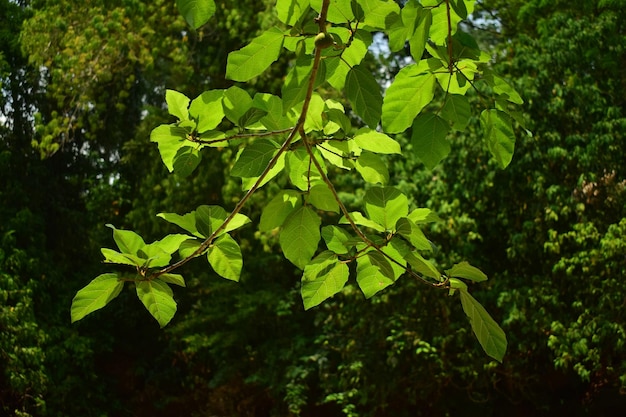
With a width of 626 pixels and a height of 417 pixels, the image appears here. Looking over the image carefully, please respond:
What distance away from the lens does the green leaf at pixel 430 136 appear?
2.05 feet

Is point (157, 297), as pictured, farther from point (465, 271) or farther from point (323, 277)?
point (465, 271)

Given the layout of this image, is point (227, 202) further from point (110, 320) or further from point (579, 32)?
point (579, 32)

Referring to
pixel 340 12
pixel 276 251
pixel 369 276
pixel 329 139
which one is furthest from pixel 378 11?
pixel 276 251

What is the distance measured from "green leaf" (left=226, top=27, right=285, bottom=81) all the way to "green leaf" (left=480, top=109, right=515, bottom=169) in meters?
0.21

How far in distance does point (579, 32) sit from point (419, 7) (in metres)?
4.58

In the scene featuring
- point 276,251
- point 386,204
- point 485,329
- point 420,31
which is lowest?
point 485,329

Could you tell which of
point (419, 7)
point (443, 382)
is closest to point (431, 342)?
point (443, 382)

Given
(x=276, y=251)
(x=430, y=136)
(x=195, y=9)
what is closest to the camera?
(x=195, y=9)

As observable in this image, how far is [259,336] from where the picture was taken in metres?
6.80

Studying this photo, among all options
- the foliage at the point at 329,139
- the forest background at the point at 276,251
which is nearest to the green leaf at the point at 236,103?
the foliage at the point at 329,139

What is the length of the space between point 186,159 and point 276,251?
5910 mm

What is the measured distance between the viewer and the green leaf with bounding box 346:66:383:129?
58 centimetres

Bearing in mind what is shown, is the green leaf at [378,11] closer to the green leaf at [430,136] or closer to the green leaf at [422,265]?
the green leaf at [430,136]

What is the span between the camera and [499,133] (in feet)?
2.17
